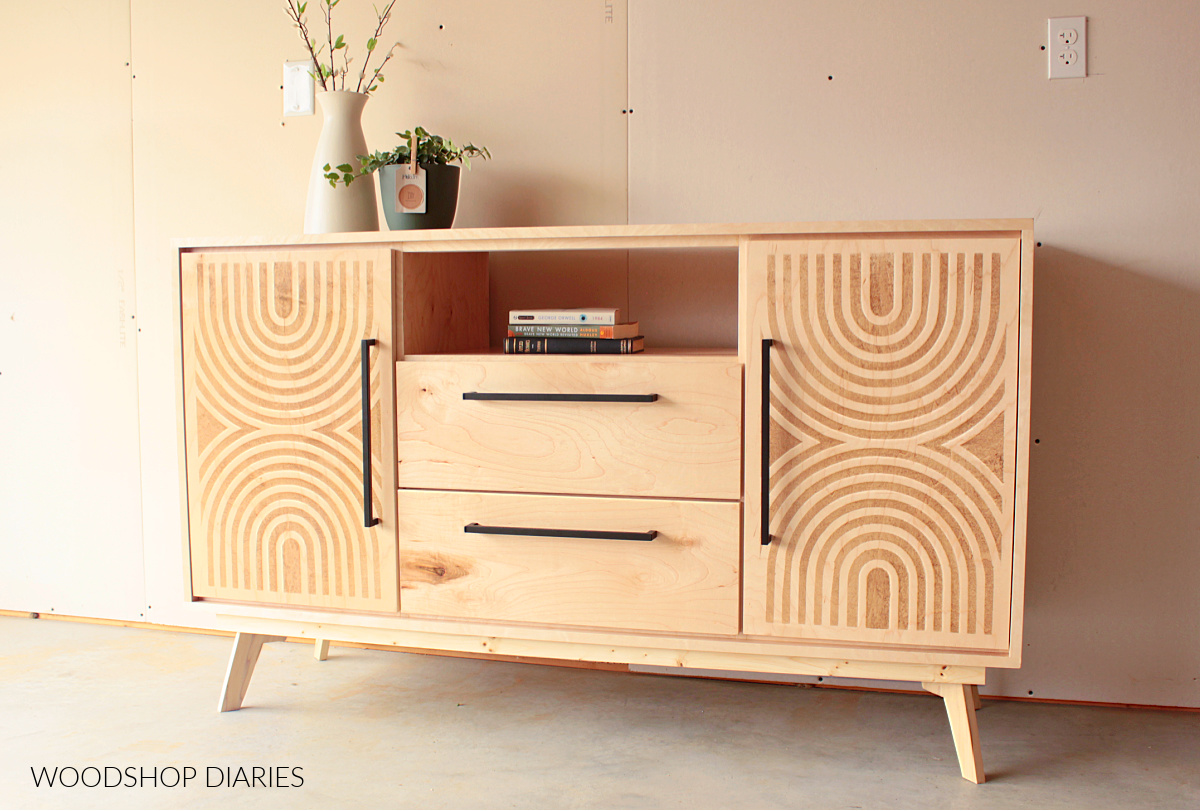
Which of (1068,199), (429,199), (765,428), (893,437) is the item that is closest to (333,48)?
(429,199)

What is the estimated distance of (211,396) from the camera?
66.4 inches

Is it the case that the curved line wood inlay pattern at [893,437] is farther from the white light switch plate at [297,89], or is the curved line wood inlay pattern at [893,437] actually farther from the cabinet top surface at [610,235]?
the white light switch plate at [297,89]

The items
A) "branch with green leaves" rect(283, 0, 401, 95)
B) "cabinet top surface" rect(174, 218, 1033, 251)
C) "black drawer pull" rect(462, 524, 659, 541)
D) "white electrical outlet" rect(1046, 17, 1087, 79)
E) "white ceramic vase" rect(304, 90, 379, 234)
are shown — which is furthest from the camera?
"branch with green leaves" rect(283, 0, 401, 95)

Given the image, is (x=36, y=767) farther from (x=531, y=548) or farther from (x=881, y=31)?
(x=881, y=31)

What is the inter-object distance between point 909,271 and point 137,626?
205 centimetres

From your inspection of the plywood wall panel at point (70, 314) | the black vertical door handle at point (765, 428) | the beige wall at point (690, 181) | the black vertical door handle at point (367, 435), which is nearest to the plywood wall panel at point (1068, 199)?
the beige wall at point (690, 181)

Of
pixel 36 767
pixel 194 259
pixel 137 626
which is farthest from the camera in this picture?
pixel 137 626

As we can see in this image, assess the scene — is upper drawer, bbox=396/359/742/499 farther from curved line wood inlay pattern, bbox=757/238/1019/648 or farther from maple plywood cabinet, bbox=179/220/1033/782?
curved line wood inlay pattern, bbox=757/238/1019/648

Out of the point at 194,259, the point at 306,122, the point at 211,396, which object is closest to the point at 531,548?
the point at 211,396

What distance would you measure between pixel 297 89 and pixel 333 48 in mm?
180

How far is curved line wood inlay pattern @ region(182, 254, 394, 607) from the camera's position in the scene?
162 cm

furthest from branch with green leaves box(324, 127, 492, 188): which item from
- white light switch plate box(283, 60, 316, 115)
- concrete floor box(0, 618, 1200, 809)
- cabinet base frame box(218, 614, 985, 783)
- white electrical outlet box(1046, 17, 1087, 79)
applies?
white electrical outlet box(1046, 17, 1087, 79)

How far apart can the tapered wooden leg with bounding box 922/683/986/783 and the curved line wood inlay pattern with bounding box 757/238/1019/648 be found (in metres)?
0.11

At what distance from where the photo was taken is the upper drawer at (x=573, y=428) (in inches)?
57.9
